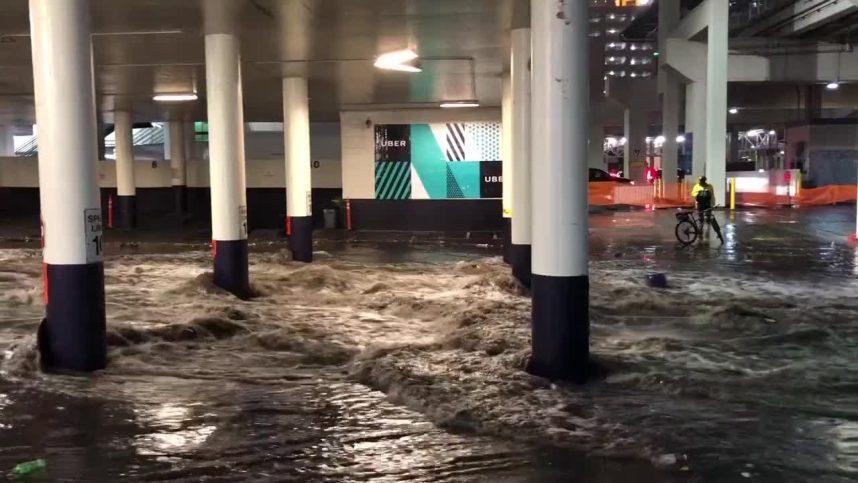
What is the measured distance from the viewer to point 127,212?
26812mm

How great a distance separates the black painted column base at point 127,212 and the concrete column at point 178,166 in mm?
1945

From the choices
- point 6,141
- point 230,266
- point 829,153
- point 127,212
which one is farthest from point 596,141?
point 230,266

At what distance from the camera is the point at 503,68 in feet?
51.1

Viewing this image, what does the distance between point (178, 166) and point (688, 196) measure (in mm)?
20279

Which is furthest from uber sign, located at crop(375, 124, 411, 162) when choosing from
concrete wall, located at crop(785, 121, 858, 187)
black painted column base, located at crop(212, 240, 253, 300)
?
concrete wall, located at crop(785, 121, 858, 187)

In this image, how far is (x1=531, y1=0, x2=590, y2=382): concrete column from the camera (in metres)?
6.48

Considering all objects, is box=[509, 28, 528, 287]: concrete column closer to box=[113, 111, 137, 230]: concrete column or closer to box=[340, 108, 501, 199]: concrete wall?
box=[340, 108, 501, 199]: concrete wall

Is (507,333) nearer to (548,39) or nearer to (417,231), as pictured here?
(548,39)

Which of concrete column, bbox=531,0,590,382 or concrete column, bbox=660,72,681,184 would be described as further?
concrete column, bbox=660,72,681,184

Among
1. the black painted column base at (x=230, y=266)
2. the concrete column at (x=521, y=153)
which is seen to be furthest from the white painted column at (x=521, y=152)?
the black painted column base at (x=230, y=266)

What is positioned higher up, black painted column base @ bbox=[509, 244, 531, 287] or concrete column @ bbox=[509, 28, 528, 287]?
concrete column @ bbox=[509, 28, 528, 287]

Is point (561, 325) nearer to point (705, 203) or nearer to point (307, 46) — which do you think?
point (307, 46)

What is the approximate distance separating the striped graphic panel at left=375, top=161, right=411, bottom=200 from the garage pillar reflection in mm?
11095

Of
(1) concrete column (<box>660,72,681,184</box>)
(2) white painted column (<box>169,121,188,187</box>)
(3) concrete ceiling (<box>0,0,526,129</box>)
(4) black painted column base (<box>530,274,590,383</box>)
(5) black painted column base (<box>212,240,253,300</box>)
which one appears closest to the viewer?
(4) black painted column base (<box>530,274,590,383</box>)
